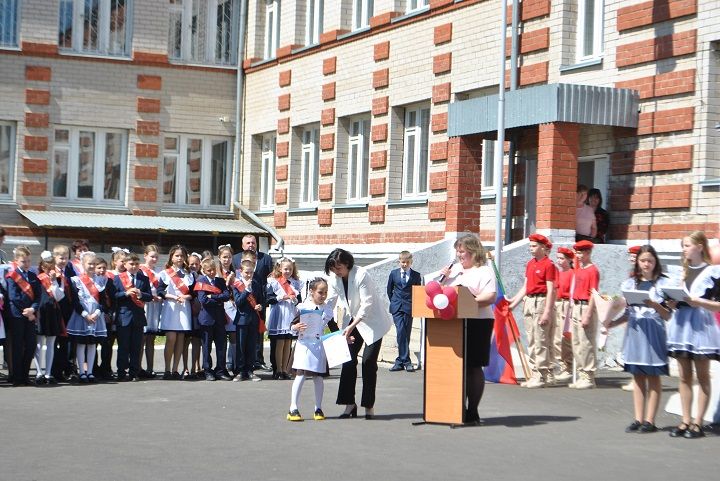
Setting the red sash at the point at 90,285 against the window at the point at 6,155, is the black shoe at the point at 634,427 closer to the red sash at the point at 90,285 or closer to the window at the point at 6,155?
the red sash at the point at 90,285

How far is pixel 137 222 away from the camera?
33156 mm

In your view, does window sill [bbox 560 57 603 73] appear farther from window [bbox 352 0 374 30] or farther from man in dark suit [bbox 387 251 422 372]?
window [bbox 352 0 374 30]

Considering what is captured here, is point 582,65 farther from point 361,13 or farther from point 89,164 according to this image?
point 89,164

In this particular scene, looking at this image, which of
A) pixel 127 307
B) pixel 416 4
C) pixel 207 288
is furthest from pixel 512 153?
pixel 127 307

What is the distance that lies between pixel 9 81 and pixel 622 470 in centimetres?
2500

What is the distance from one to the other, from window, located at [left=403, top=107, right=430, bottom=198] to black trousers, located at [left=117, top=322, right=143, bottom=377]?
10362mm

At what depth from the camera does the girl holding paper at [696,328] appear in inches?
486

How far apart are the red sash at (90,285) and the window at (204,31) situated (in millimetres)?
17271

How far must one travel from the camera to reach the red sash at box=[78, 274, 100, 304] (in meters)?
17.7

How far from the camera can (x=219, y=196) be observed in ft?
116

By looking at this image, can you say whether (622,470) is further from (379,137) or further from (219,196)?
(219,196)

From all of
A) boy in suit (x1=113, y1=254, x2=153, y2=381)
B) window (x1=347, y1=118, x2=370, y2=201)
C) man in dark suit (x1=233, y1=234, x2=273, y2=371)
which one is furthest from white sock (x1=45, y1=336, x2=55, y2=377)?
window (x1=347, y1=118, x2=370, y2=201)

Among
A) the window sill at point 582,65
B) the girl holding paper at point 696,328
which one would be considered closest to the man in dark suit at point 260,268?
the window sill at point 582,65

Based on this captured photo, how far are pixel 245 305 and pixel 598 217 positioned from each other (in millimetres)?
6237
